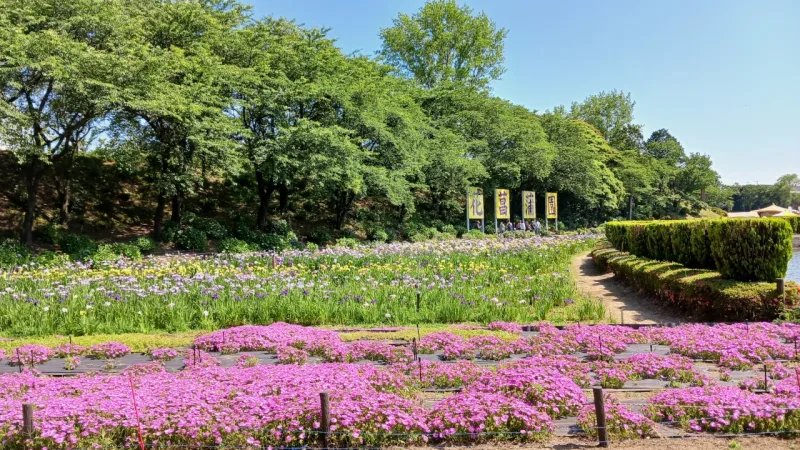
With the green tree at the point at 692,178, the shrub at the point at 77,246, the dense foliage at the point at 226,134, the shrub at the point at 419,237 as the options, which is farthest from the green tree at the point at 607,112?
the shrub at the point at 77,246

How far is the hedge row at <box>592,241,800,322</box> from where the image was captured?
794cm

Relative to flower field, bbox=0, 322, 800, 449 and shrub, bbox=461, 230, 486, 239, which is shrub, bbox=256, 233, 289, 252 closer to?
shrub, bbox=461, 230, 486, 239

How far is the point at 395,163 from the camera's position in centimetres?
2356

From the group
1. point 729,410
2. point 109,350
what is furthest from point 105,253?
point 729,410

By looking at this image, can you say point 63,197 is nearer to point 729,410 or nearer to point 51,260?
point 51,260

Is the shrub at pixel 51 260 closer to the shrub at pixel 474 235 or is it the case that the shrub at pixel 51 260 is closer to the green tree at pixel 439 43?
the shrub at pixel 474 235

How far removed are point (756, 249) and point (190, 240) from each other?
16975 millimetres

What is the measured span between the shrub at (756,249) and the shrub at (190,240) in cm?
1629

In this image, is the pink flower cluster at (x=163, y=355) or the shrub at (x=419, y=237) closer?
the pink flower cluster at (x=163, y=355)

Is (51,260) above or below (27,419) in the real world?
above

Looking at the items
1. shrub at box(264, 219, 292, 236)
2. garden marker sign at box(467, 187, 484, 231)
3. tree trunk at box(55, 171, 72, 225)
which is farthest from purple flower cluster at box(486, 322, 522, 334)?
tree trunk at box(55, 171, 72, 225)

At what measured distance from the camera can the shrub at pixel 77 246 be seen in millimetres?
15680

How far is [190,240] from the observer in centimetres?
1875

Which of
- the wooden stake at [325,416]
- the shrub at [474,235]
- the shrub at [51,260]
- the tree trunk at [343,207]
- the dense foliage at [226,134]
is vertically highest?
the dense foliage at [226,134]
